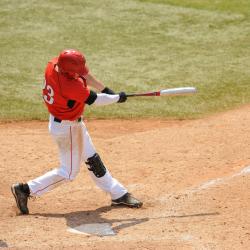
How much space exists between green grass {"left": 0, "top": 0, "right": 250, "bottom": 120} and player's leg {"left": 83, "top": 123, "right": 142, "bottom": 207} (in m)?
3.94

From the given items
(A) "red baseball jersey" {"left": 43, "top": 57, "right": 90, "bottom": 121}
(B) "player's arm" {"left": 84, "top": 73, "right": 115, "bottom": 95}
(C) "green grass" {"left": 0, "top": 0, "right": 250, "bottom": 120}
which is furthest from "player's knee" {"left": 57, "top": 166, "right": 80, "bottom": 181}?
(C) "green grass" {"left": 0, "top": 0, "right": 250, "bottom": 120}

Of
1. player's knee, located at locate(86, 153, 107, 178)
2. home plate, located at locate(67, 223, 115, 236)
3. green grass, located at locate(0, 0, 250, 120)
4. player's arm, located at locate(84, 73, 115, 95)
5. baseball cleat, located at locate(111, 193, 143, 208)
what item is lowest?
green grass, located at locate(0, 0, 250, 120)

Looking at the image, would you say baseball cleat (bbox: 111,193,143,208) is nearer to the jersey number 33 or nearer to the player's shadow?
the player's shadow

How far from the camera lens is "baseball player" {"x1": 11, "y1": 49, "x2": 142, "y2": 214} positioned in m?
7.41

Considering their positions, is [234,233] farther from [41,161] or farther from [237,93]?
[237,93]

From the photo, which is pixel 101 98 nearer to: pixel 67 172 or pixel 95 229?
pixel 67 172

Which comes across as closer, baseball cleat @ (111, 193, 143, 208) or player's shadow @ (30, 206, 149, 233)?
player's shadow @ (30, 206, 149, 233)

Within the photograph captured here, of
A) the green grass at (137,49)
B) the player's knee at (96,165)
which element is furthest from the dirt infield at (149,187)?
the green grass at (137,49)

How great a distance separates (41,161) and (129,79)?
4.28 metres

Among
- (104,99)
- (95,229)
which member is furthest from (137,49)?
(95,229)

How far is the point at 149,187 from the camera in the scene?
28.4 feet

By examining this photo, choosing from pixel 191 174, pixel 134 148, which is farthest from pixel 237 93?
pixel 191 174

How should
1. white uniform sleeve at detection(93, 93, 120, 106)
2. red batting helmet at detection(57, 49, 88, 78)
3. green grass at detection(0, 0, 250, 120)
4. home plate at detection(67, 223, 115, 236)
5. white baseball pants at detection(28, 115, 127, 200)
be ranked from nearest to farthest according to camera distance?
home plate at detection(67, 223, 115, 236) < red batting helmet at detection(57, 49, 88, 78) < white uniform sleeve at detection(93, 93, 120, 106) < white baseball pants at detection(28, 115, 127, 200) < green grass at detection(0, 0, 250, 120)

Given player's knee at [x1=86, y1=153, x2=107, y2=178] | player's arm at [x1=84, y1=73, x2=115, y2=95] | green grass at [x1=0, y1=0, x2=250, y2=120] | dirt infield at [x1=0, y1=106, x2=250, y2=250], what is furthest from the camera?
green grass at [x1=0, y1=0, x2=250, y2=120]
